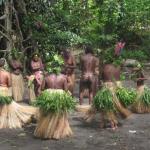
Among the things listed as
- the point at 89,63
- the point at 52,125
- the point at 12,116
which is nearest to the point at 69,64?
the point at 89,63

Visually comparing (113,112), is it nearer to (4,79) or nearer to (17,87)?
(4,79)

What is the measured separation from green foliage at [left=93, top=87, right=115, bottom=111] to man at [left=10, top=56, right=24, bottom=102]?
394cm

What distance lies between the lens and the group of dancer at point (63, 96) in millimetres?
9977

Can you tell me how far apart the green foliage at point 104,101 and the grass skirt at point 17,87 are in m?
3.94

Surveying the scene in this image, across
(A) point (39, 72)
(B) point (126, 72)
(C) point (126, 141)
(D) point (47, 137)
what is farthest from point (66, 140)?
(B) point (126, 72)

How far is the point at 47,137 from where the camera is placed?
10.0m

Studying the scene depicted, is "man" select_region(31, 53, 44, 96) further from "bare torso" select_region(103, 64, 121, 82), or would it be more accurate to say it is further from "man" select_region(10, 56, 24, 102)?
"bare torso" select_region(103, 64, 121, 82)

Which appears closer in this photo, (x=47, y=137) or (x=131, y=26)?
(x=47, y=137)

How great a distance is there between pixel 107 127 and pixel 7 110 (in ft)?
6.40

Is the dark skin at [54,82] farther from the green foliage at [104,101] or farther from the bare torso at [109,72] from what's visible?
the bare torso at [109,72]

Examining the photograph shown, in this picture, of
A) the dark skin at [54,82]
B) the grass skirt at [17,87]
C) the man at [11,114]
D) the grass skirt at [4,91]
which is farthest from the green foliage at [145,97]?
the grass skirt at [17,87]

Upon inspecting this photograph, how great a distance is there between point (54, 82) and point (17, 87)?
13.7ft

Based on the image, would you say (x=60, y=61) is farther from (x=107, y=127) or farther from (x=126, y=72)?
(x=126, y=72)

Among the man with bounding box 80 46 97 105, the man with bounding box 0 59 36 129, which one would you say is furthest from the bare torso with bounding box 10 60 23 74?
the man with bounding box 0 59 36 129
